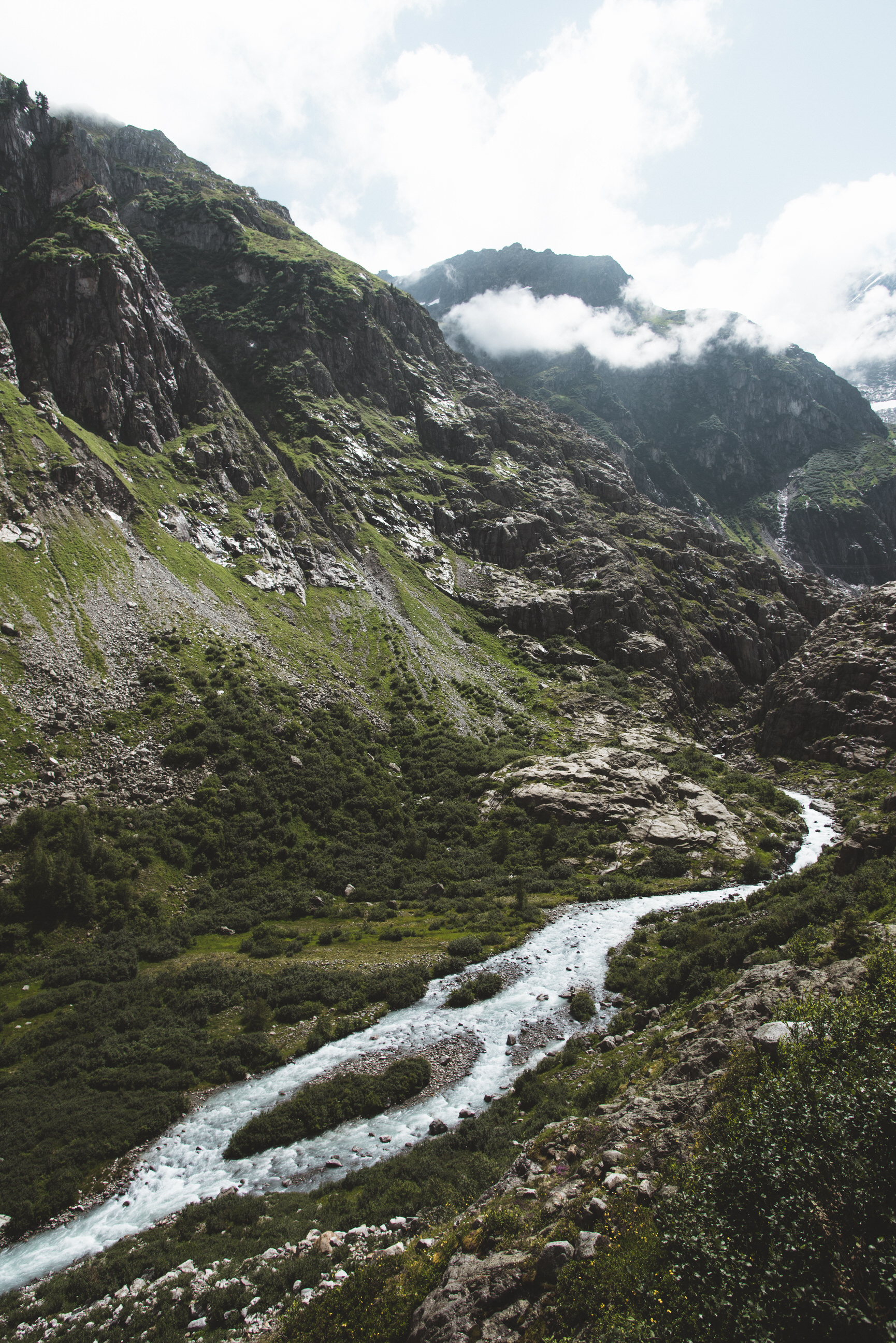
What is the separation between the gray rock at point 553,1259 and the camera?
11266mm

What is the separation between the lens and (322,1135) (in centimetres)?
2308

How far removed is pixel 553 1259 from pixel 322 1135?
15408 millimetres

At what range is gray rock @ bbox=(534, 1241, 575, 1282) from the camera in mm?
11266

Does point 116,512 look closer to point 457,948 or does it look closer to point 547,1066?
Answer: point 457,948

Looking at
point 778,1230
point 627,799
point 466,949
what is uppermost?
point 778,1230

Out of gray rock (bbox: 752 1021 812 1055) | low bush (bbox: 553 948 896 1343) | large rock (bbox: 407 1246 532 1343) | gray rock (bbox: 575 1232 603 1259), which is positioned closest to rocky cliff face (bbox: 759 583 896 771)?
gray rock (bbox: 752 1021 812 1055)

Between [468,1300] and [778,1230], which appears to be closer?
[778,1230]

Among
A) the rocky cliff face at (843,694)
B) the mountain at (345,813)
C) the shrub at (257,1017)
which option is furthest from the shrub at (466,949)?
the rocky cliff face at (843,694)

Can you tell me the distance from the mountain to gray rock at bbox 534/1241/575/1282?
0.32 ft

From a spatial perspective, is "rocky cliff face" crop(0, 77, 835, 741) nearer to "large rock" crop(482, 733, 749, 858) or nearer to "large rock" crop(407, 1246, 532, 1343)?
"large rock" crop(482, 733, 749, 858)

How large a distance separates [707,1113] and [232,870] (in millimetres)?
46879

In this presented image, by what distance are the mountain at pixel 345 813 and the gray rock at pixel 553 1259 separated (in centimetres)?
10

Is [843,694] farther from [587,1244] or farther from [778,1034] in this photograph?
[587,1244]

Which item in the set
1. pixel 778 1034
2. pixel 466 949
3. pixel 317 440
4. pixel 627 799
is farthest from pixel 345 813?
pixel 317 440
